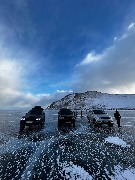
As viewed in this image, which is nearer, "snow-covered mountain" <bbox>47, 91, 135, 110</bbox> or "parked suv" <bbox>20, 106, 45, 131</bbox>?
"parked suv" <bbox>20, 106, 45, 131</bbox>

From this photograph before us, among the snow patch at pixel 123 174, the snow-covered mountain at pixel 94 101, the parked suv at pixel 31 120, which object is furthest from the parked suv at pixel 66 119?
the snow-covered mountain at pixel 94 101

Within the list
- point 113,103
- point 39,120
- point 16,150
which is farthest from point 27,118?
point 113,103

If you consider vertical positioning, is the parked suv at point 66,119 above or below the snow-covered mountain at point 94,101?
below

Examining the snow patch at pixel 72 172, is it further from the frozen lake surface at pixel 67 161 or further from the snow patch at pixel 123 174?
the snow patch at pixel 123 174

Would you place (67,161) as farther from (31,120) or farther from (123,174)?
(31,120)

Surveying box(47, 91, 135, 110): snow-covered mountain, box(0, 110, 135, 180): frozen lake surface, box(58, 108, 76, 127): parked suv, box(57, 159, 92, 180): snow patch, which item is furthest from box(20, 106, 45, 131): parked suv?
box(47, 91, 135, 110): snow-covered mountain

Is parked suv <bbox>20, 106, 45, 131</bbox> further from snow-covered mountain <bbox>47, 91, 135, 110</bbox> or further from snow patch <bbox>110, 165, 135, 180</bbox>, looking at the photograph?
snow-covered mountain <bbox>47, 91, 135, 110</bbox>

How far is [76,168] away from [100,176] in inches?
49.0

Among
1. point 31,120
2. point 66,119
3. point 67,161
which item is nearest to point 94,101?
point 66,119

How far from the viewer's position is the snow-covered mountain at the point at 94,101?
15762cm

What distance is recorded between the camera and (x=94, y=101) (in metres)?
169

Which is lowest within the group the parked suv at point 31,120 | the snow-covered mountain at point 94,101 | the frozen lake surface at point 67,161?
the frozen lake surface at point 67,161

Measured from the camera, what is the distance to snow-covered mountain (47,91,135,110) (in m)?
158

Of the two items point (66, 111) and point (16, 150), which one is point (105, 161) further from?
point (66, 111)
